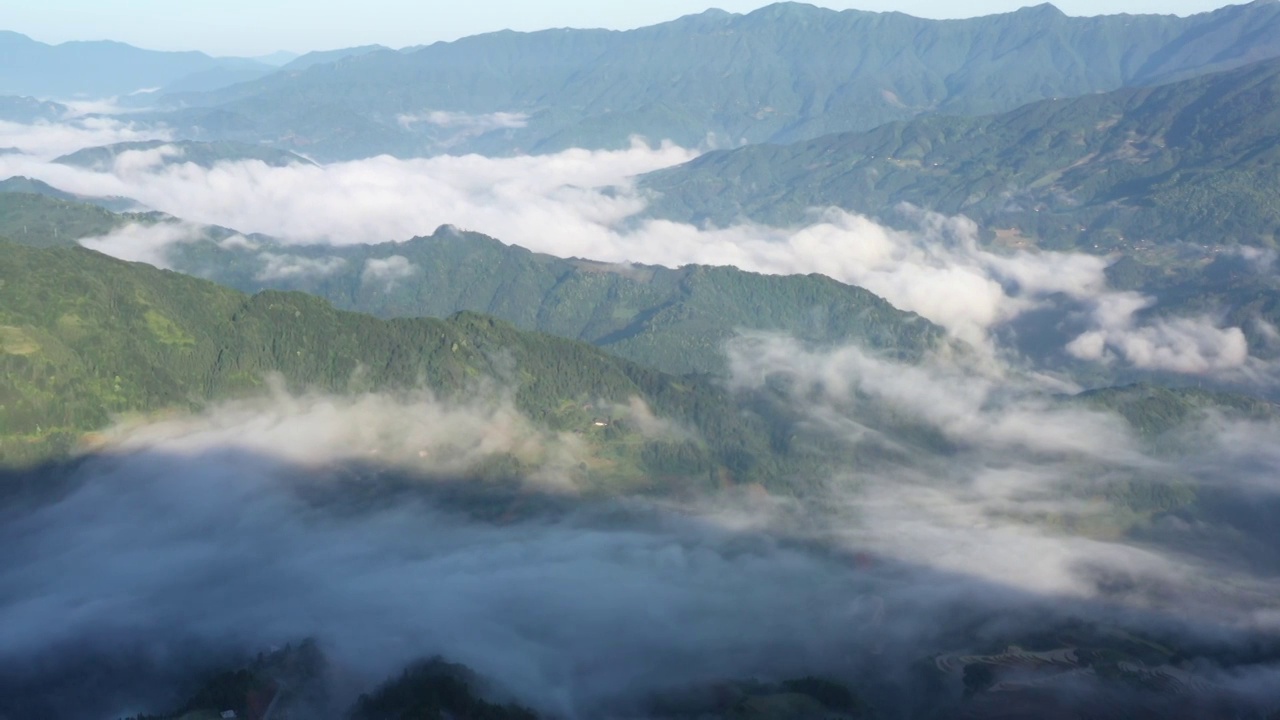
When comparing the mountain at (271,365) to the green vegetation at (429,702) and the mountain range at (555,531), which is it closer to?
the mountain range at (555,531)

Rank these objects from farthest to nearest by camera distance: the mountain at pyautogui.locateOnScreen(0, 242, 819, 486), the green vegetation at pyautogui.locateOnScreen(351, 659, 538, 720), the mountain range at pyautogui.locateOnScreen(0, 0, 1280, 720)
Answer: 1. the mountain at pyautogui.locateOnScreen(0, 242, 819, 486)
2. the mountain range at pyautogui.locateOnScreen(0, 0, 1280, 720)
3. the green vegetation at pyautogui.locateOnScreen(351, 659, 538, 720)

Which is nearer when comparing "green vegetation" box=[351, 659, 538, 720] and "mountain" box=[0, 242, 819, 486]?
"green vegetation" box=[351, 659, 538, 720]

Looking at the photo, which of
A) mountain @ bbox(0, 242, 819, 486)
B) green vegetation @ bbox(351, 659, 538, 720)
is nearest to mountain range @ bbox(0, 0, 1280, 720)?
green vegetation @ bbox(351, 659, 538, 720)

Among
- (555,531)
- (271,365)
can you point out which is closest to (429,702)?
(555,531)

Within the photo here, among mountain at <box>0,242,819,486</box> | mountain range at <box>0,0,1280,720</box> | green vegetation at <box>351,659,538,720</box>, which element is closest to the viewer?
green vegetation at <box>351,659,538,720</box>

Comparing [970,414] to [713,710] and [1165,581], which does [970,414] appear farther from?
[713,710]

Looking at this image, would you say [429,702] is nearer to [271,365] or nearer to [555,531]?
[555,531]

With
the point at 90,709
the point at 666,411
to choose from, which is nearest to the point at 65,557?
the point at 90,709

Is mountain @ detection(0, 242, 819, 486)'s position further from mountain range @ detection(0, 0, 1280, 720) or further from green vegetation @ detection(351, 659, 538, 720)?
green vegetation @ detection(351, 659, 538, 720)
